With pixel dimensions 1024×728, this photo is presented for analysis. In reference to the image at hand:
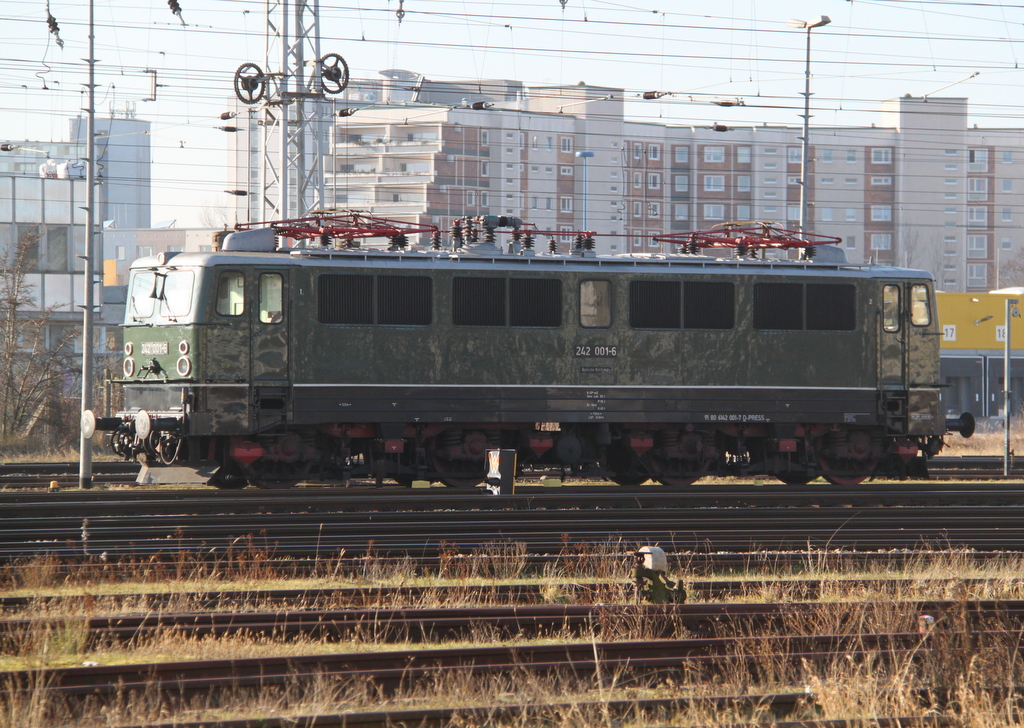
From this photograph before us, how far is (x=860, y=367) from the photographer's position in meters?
19.8

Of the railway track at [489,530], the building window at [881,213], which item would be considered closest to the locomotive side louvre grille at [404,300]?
the railway track at [489,530]

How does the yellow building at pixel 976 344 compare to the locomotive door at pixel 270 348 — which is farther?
the yellow building at pixel 976 344

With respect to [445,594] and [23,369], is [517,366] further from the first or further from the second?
[23,369]

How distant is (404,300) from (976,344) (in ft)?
119

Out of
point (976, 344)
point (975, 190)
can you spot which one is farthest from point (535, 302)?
point (975, 190)

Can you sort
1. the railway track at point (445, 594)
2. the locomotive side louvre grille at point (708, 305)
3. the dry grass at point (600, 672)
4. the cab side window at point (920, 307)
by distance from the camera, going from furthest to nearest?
the cab side window at point (920, 307) < the locomotive side louvre grille at point (708, 305) < the railway track at point (445, 594) < the dry grass at point (600, 672)

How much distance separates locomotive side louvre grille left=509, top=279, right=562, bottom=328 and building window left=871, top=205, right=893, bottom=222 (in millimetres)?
96781

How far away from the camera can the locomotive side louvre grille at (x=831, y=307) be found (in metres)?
19.6

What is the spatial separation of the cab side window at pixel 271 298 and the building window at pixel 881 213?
99.5 m

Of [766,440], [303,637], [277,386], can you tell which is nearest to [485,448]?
[277,386]

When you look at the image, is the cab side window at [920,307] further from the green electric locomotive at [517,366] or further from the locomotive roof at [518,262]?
the locomotive roof at [518,262]

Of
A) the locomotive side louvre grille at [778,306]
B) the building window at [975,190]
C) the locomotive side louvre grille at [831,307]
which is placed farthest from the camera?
the building window at [975,190]

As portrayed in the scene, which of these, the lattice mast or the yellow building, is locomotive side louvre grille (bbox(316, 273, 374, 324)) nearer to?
the lattice mast

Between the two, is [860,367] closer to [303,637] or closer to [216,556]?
[216,556]
